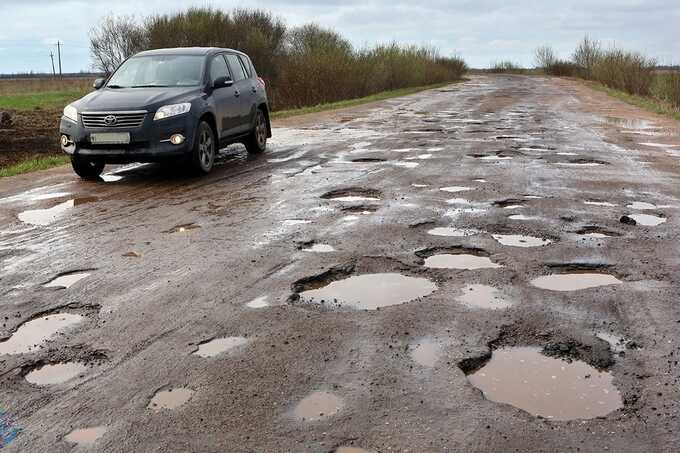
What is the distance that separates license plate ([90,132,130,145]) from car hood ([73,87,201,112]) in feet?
1.08

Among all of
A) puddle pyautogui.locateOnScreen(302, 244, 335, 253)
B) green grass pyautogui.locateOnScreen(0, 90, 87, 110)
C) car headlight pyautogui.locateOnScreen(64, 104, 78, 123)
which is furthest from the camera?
green grass pyautogui.locateOnScreen(0, 90, 87, 110)

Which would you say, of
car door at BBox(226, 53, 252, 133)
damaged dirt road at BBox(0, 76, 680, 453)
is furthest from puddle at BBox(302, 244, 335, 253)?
car door at BBox(226, 53, 252, 133)

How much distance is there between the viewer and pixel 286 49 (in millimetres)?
46094

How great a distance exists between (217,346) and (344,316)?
809 millimetres

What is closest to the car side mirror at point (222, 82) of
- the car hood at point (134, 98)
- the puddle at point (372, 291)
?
the car hood at point (134, 98)

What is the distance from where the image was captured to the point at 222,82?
1022 centimetres

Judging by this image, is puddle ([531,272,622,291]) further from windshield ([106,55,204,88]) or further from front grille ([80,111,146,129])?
windshield ([106,55,204,88])

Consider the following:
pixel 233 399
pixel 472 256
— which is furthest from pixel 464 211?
pixel 233 399

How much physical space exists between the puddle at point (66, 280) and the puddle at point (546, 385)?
300 centimetres

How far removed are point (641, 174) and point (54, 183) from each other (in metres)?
7.87

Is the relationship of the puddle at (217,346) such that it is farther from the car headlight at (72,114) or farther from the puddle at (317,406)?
the car headlight at (72,114)

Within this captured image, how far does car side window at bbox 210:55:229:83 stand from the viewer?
10365 mm

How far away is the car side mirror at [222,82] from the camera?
1008 cm

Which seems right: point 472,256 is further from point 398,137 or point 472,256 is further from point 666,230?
point 398,137
